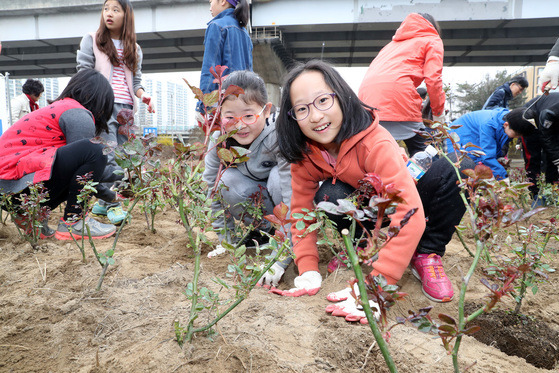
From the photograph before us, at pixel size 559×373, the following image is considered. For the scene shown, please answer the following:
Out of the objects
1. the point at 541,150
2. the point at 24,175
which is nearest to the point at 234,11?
the point at 24,175

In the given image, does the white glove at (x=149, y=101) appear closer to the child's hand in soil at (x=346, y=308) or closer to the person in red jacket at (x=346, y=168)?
the person in red jacket at (x=346, y=168)

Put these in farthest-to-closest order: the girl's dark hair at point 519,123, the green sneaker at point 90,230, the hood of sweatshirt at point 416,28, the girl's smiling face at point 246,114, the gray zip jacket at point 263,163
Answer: the girl's dark hair at point 519,123
the hood of sweatshirt at point 416,28
the green sneaker at point 90,230
the gray zip jacket at point 263,163
the girl's smiling face at point 246,114

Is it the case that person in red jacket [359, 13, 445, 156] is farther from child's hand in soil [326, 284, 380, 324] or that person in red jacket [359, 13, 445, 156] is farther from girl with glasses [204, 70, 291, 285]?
child's hand in soil [326, 284, 380, 324]

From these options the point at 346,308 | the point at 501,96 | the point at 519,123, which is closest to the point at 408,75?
the point at 346,308

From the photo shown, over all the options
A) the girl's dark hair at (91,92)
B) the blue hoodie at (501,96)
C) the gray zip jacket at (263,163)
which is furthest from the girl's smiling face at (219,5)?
the blue hoodie at (501,96)

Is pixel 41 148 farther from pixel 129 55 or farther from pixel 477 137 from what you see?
pixel 477 137

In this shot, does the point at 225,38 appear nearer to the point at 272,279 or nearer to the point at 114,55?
the point at 114,55

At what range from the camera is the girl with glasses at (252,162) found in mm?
2168

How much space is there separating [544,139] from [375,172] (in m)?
3.60

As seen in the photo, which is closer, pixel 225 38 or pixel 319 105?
pixel 319 105

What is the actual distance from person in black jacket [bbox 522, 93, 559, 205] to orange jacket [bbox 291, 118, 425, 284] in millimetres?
2917

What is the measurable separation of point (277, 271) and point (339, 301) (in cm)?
49

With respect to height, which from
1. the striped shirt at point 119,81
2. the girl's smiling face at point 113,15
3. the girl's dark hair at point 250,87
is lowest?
the girl's dark hair at point 250,87

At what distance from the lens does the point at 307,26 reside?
12.9 metres
